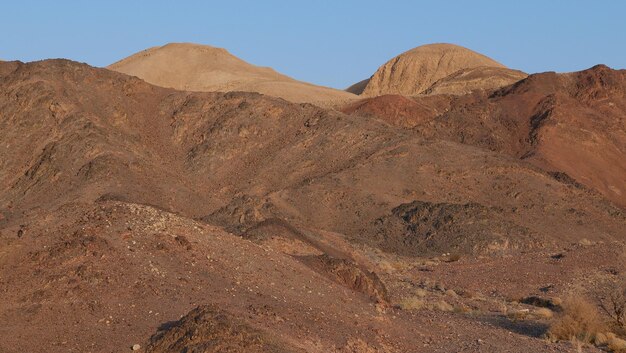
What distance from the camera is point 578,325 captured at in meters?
23.1

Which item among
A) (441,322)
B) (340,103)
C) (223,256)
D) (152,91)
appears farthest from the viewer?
(340,103)

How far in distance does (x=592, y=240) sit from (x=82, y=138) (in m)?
23.4

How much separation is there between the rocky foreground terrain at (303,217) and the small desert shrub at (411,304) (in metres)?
0.09

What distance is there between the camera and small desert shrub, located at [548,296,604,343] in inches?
901

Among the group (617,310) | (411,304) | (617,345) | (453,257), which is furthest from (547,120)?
(617,345)

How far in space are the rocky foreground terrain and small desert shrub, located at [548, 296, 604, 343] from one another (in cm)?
7

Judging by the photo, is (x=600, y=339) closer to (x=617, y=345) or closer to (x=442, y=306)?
(x=617, y=345)

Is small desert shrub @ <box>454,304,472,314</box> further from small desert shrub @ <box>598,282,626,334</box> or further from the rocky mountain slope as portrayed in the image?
the rocky mountain slope

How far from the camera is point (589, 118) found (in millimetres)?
72125

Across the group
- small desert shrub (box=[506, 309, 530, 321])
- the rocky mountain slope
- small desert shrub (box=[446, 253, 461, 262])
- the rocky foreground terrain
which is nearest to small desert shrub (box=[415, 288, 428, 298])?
the rocky foreground terrain

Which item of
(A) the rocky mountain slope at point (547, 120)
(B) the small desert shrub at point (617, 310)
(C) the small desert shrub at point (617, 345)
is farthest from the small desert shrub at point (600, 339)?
(A) the rocky mountain slope at point (547, 120)

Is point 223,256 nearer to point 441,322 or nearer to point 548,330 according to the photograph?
point 441,322

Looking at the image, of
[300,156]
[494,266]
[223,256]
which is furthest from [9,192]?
[223,256]

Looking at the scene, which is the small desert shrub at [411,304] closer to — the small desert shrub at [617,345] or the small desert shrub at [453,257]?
the small desert shrub at [617,345]
